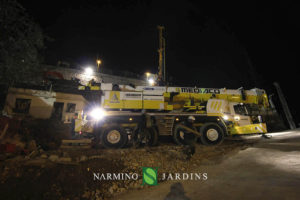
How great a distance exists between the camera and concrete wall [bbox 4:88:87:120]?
15.4 meters

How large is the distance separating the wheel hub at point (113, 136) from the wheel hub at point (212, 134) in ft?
15.2

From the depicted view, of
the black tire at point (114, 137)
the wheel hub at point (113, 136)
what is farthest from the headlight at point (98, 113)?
the wheel hub at point (113, 136)

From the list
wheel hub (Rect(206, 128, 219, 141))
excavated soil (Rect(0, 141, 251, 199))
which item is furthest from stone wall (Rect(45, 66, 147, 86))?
wheel hub (Rect(206, 128, 219, 141))

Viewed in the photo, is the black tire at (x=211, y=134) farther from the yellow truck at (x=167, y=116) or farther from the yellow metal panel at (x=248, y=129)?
the yellow metal panel at (x=248, y=129)

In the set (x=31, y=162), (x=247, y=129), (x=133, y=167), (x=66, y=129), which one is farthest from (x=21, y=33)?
(x=247, y=129)

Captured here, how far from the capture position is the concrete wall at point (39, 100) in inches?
607

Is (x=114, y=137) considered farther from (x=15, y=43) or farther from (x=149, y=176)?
(x=15, y=43)

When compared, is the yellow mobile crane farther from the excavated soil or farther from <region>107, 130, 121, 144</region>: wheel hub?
the excavated soil

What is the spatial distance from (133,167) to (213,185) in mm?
2269

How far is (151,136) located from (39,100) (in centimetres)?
1540

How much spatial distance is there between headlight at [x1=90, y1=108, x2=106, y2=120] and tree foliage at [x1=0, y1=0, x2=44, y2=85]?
24.2 feet

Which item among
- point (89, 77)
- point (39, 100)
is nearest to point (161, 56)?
point (89, 77)

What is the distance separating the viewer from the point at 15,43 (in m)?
10.0

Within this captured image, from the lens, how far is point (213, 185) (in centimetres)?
312
